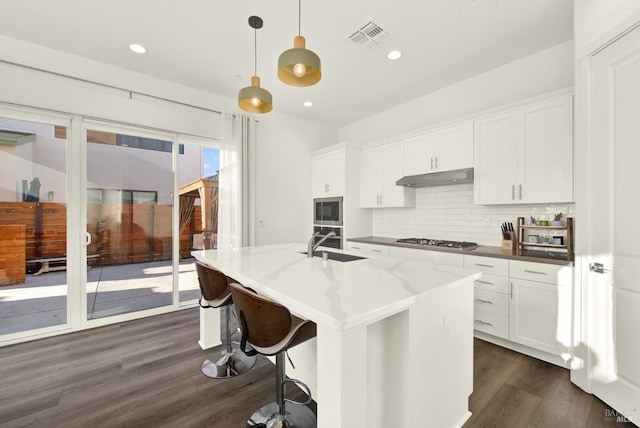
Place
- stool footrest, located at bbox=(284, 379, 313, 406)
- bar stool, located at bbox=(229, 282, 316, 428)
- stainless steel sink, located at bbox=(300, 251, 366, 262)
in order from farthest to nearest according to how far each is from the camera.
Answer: stainless steel sink, located at bbox=(300, 251, 366, 262), stool footrest, located at bbox=(284, 379, 313, 406), bar stool, located at bbox=(229, 282, 316, 428)

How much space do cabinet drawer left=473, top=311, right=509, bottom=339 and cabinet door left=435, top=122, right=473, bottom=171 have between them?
1.62 meters

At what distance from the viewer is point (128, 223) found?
11.1 ft

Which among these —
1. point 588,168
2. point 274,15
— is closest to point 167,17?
point 274,15

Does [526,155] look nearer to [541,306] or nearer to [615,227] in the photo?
[615,227]

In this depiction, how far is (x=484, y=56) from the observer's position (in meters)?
2.88

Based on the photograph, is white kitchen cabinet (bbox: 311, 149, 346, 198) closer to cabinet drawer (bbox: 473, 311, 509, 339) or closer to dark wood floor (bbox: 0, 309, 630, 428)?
cabinet drawer (bbox: 473, 311, 509, 339)

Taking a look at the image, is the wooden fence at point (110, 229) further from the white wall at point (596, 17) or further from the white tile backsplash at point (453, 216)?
the white wall at point (596, 17)

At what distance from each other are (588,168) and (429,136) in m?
1.78

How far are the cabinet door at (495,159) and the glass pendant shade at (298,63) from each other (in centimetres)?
217

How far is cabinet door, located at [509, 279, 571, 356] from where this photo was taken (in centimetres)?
220

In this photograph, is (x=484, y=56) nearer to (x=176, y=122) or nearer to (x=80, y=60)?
(x=176, y=122)

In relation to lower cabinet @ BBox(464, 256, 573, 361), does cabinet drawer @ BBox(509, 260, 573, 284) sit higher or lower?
higher

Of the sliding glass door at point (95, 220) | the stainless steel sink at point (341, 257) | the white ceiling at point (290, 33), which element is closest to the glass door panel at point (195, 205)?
the sliding glass door at point (95, 220)

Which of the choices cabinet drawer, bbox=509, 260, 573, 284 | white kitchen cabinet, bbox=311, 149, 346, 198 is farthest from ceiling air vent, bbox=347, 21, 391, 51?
cabinet drawer, bbox=509, 260, 573, 284
